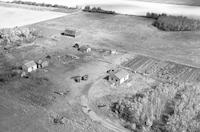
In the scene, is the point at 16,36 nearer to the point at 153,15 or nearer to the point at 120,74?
the point at 120,74

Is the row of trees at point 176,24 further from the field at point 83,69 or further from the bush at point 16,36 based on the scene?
the bush at point 16,36

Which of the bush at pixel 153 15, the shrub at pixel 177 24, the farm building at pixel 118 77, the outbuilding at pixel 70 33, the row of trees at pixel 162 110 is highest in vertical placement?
the bush at pixel 153 15

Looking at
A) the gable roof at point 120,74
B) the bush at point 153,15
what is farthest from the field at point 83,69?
the bush at point 153,15

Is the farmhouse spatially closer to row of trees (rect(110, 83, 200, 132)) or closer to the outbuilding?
the outbuilding

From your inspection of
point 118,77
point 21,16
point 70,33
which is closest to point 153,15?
point 70,33

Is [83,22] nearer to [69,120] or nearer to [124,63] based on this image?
[124,63]

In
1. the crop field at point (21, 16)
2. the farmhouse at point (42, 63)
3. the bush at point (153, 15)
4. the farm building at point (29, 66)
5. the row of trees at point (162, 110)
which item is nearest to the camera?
the row of trees at point (162, 110)

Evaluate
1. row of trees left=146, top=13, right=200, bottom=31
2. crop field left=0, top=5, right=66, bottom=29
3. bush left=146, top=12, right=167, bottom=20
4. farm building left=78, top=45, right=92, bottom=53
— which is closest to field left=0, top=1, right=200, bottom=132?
farm building left=78, top=45, right=92, bottom=53
